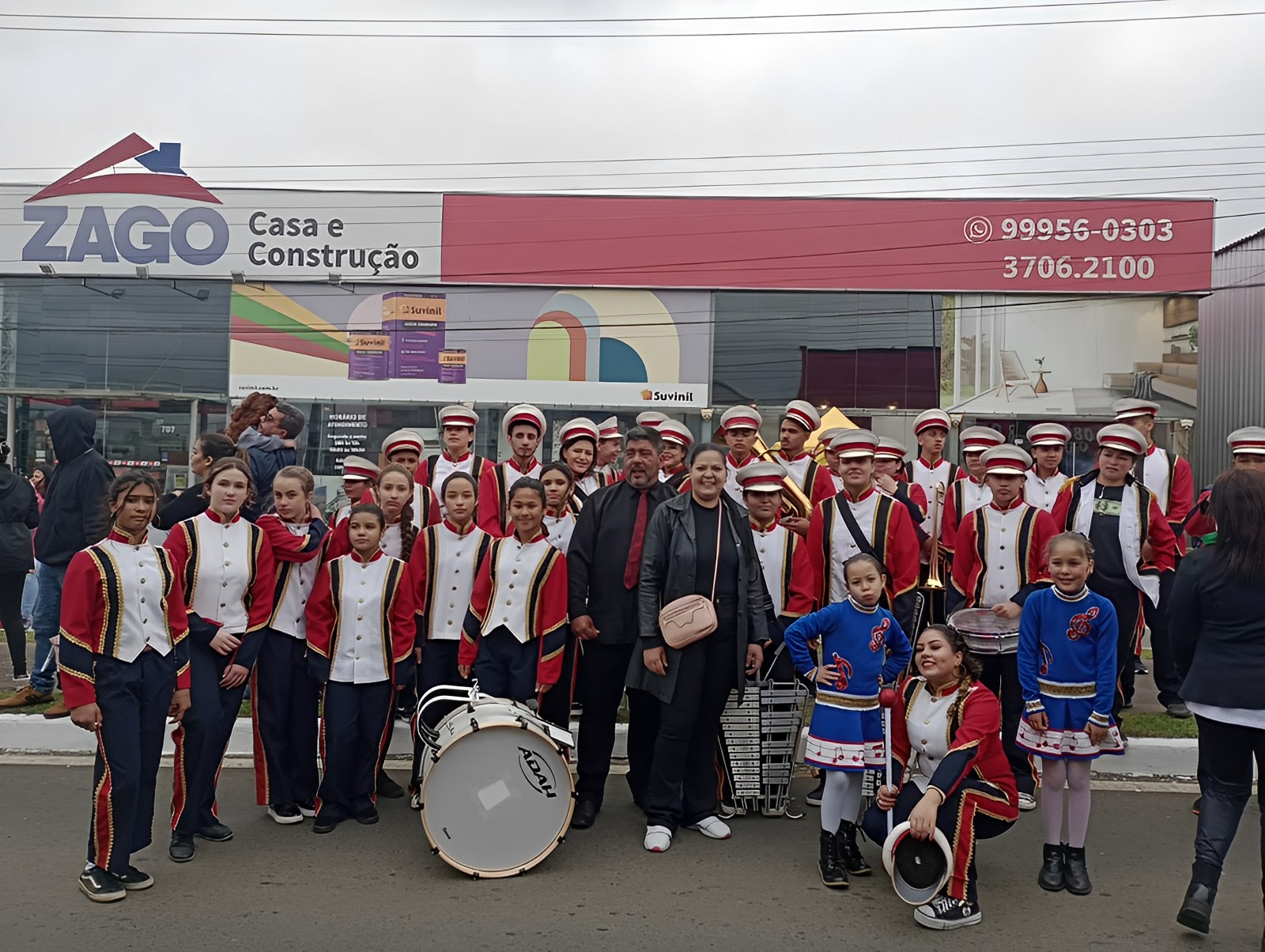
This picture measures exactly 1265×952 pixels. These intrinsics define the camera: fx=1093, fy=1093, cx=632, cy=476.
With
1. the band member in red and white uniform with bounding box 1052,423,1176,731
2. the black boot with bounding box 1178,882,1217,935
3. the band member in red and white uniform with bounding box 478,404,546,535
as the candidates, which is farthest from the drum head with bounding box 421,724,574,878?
the band member in red and white uniform with bounding box 1052,423,1176,731

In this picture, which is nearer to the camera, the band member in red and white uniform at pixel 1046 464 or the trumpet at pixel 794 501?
the trumpet at pixel 794 501

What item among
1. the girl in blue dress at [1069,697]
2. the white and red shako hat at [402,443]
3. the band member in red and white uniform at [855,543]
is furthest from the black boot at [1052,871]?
the white and red shako hat at [402,443]

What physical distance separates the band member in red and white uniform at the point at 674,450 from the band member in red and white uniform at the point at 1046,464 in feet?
7.83

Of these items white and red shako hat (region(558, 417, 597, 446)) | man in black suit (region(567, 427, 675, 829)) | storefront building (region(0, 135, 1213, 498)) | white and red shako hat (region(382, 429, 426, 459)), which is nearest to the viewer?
man in black suit (region(567, 427, 675, 829))

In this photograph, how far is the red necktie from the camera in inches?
229

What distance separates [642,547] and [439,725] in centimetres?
137

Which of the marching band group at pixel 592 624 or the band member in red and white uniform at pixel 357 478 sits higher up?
the band member in red and white uniform at pixel 357 478

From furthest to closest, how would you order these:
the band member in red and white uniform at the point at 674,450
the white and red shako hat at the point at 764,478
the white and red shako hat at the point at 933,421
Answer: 1. the white and red shako hat at the point at 933,421
2. the band member in red and white uniform at the point at 674,450
3. the white and red shako hat at the point at 764,478

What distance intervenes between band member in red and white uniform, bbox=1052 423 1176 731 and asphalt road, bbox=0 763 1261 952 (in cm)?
147

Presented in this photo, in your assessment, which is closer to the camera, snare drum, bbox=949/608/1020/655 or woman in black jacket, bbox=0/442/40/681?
snare drum, bbox=949/608/1020/655

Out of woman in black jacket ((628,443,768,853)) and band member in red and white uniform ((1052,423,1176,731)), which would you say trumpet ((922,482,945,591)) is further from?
woman in black jacket ((628,443,768,853))

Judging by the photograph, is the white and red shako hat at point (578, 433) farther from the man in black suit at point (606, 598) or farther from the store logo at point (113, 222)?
the store logo at point (113, 222)

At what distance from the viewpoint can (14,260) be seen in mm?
21141

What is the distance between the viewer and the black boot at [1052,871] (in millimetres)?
4984
